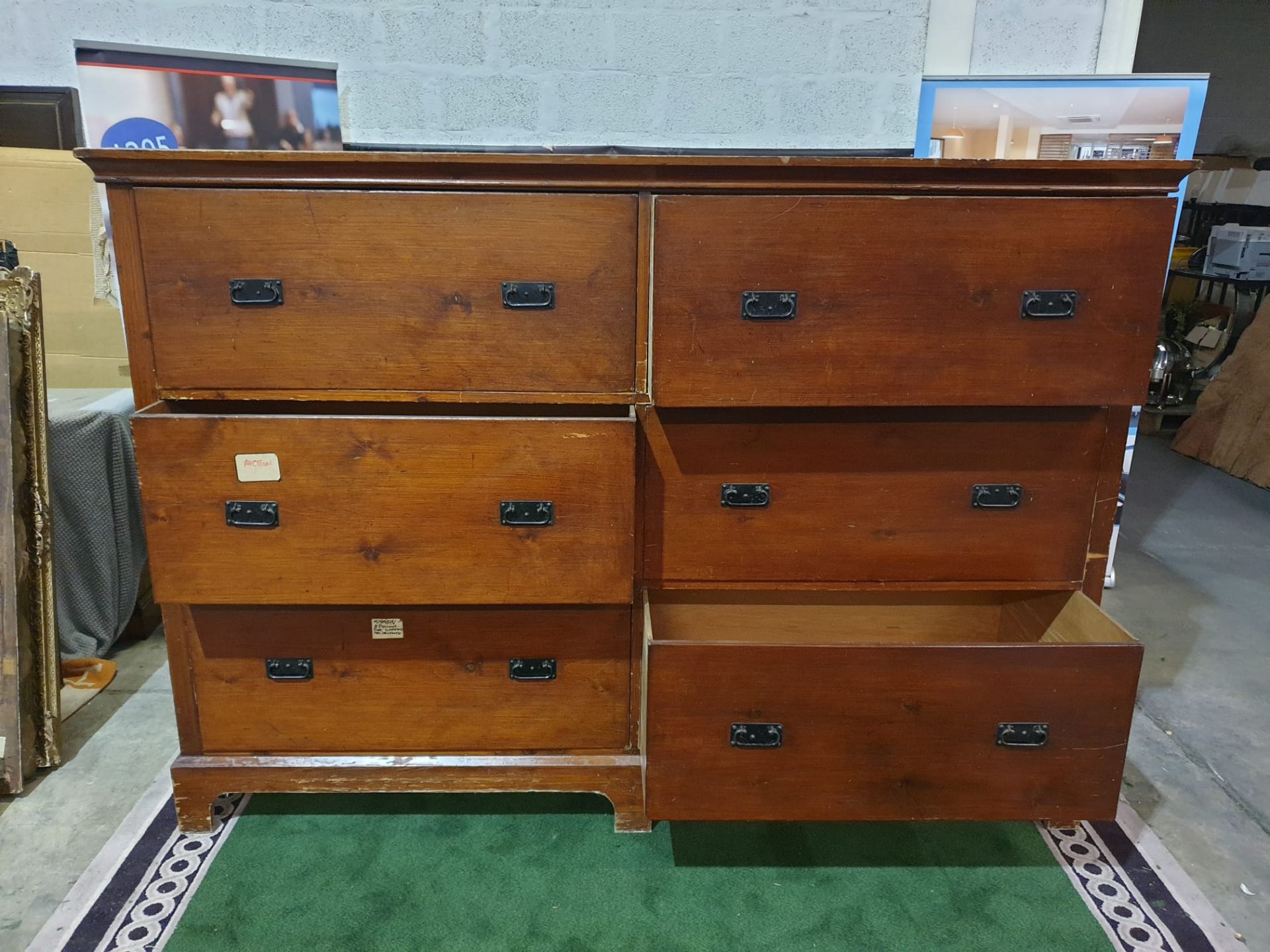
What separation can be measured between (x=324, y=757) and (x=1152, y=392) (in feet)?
12.6

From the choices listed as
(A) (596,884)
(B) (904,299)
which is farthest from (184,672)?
(B) (904,299)

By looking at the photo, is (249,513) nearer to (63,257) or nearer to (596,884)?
(596,884)

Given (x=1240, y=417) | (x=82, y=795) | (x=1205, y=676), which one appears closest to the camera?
(x=82, y=795)

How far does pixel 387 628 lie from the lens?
131 cm

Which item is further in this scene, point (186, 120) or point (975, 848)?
point (186, 120)

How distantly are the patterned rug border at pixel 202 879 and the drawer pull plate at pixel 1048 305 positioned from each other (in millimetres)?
860

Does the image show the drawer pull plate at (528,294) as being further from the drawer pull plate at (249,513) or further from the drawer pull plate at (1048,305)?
the drawer pull plate at (1048,305)

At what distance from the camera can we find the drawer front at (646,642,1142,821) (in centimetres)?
114

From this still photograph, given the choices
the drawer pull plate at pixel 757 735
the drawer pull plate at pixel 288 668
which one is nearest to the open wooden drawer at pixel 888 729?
the drawer pull plate at pixel 757 735

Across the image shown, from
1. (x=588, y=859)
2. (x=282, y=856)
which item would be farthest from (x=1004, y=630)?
(x=282, y=856)

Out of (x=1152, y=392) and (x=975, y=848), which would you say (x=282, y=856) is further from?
(x=1152, y=392)

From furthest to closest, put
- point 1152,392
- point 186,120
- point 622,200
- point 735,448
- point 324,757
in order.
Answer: point 1152,392 < point 186,120 < point 324,757 < point 735,448 < point 622,200

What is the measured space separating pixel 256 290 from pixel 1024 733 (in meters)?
1.18

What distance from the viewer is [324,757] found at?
137 cm
